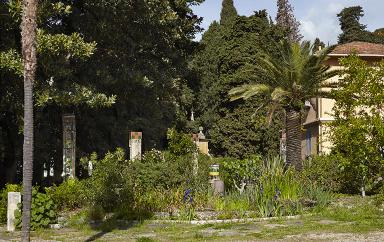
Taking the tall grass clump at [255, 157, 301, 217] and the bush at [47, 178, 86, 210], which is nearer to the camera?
the tall grass clump at [255, 157, 301, 217]

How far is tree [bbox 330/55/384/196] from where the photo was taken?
60.6 ft

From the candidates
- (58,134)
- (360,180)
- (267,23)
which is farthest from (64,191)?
(267,23)

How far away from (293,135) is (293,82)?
9.65 ft

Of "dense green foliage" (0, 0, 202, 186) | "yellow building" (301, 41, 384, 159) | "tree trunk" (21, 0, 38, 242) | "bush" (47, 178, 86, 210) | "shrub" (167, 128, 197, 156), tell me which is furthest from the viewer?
"yellow building" (301, 41, 384, 159)

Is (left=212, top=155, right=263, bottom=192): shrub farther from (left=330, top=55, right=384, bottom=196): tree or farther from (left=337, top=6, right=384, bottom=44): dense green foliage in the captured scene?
(left=337, top=6, right=384, bottom=44): dense green foliage

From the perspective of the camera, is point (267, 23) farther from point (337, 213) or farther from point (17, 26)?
point (337, 213)

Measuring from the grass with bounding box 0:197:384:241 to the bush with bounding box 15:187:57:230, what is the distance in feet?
1.58

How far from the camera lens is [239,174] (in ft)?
65.7

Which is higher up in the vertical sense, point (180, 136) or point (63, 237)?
point (180, 136)

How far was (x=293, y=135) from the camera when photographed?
2962cm

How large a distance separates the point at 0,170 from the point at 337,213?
16666 mm

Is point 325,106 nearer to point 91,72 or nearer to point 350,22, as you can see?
point 91,72

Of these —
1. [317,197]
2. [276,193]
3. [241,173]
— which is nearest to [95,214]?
[276,193]

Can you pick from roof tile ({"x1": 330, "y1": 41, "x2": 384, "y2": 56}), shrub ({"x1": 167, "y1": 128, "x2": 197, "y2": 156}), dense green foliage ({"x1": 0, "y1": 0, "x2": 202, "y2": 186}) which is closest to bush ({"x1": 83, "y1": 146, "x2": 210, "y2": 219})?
shrub ({"x1": 167, "y1": 128, "x2": 197, "y2": 156})
